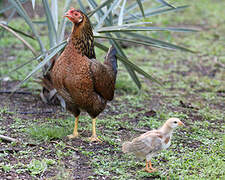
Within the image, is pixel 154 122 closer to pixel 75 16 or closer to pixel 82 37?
pixel 82 37

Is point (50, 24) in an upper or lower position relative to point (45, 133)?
upper

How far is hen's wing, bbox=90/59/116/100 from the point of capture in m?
4.72

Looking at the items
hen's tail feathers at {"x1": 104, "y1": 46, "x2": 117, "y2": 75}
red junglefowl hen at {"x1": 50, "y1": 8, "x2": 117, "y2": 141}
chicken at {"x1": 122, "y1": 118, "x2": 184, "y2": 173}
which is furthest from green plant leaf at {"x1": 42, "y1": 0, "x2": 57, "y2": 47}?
chicken at {"x1": 122, "y1": 118, "x2": 184, "y2": 173}

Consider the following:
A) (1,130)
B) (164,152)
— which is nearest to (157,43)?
(164,152)

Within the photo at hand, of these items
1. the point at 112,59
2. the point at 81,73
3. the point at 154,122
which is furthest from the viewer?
the point at 154,122

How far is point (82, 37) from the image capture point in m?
4.71

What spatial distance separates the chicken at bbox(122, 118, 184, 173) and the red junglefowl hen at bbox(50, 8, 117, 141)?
3.33 feet

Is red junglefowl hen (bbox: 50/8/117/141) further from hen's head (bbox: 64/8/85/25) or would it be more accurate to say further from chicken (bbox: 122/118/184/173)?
chicken (bbox: 122/118/184/173)

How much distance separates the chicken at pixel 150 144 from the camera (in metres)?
3.84

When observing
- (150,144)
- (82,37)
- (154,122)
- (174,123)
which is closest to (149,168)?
(150,144)

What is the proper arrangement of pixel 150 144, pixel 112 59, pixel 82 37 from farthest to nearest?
pixel 112 59
pixel 82 37
pixel 150 144

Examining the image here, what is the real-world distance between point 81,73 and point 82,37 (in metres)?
0.47

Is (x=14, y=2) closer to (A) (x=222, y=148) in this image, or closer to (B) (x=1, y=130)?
(B) (x=1, y=130)

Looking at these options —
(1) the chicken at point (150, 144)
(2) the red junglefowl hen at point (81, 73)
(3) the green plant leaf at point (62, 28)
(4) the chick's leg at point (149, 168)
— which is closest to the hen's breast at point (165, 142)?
(1) the chicken at point (150, 144)
